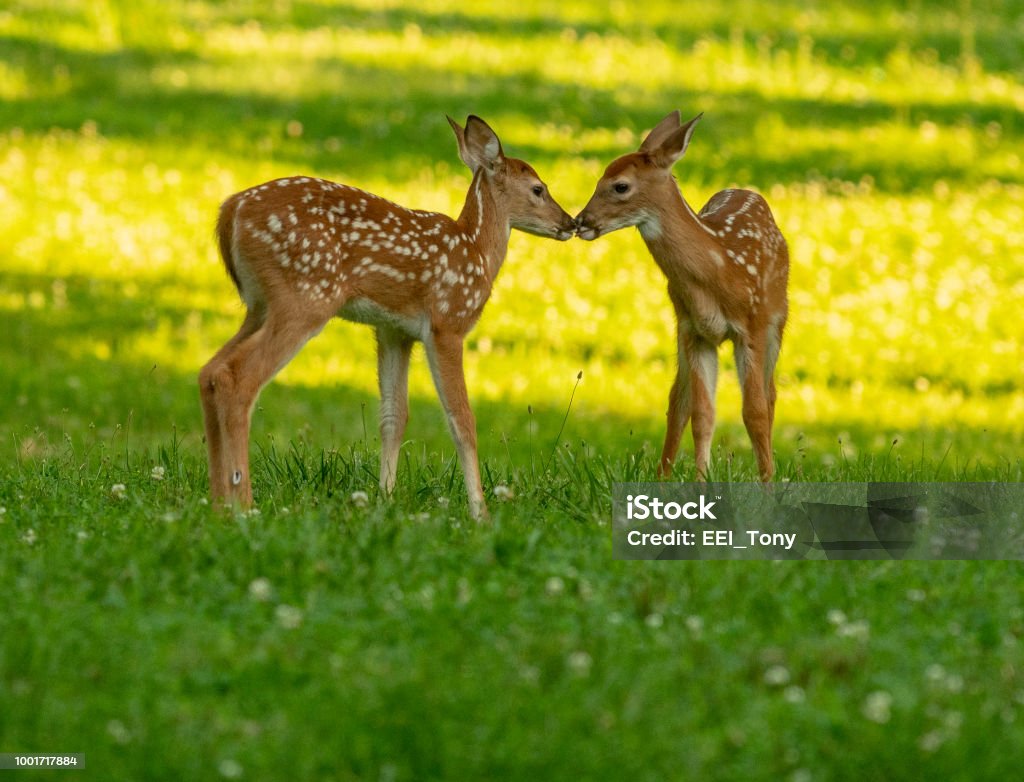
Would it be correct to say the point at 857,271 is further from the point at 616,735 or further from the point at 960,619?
the point at 616,735

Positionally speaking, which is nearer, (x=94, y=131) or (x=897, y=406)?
(x=897, y=406)

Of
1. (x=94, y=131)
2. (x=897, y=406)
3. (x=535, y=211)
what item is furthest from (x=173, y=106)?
(x=535, y=211)

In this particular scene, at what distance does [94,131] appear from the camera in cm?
2047

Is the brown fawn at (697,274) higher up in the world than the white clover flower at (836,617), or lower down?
higher up

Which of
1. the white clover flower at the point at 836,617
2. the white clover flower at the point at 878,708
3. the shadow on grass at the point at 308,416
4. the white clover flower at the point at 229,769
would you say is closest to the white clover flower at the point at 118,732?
the white clover flower at the point at 229,769

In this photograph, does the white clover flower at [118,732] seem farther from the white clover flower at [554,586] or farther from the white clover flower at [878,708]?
the white clover flower at [878,708]

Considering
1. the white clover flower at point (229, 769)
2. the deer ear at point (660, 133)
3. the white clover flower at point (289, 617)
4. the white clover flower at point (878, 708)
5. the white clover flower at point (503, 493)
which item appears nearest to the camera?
the white clover flower at point (229, 769)

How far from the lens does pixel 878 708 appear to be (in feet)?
16.7

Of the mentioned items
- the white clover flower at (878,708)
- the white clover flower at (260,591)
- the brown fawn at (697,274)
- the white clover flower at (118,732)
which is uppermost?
the brown fawn at (697,274)

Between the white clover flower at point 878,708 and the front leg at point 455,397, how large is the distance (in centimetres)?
283

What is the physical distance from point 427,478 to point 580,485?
1.08 meters

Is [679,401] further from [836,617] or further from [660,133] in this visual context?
[836,617]

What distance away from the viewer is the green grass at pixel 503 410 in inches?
201

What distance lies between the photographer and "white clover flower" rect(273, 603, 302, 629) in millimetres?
5672
